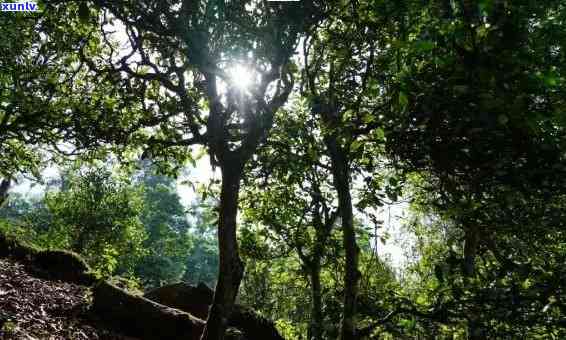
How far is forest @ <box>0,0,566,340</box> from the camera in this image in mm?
3181

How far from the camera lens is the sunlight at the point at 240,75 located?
680cm

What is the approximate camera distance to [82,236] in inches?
979

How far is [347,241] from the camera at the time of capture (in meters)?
7.54

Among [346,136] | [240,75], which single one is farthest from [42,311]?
[346,136]

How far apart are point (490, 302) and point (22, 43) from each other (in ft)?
42.6

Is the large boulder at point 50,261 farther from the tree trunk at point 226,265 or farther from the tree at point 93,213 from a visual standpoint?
the tree at point 93,213

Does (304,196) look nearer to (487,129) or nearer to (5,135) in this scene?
(487,129)

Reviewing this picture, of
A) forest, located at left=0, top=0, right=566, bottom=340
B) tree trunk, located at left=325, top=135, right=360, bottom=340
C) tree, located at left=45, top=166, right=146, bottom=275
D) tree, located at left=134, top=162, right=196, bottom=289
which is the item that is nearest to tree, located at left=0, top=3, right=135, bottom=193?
forest, located at left=0, top=0, right=566, bottom=340

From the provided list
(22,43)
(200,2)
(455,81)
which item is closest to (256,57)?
(200,2)

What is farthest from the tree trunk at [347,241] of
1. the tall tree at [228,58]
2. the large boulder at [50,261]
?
the large boulder at [50,261]

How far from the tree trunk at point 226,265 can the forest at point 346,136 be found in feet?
0.09

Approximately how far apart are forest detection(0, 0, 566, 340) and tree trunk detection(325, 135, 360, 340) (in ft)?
0.12

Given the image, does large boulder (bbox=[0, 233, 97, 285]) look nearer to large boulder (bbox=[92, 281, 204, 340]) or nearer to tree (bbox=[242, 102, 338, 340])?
Result: large boulder (bbox=[92, 281, 204, 340])

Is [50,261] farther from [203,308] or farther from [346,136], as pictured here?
[346,136]
